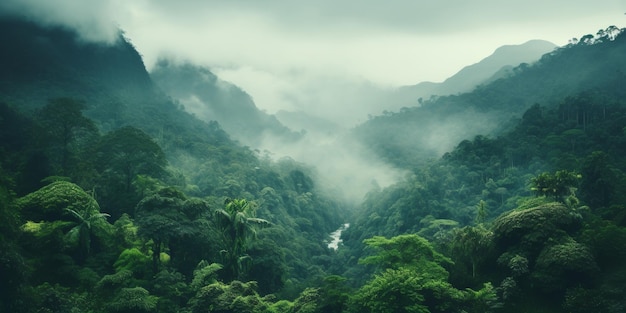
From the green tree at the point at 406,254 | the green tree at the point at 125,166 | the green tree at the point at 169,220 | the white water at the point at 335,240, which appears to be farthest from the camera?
the white water at the point at 335,240

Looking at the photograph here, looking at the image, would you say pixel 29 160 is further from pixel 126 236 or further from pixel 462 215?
pixel 462 215

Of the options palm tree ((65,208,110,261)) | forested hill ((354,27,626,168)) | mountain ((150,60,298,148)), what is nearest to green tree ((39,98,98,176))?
palm tree ((65,208,110,261))

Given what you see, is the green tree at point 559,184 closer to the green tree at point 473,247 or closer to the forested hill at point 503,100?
the green tree at point 473,247

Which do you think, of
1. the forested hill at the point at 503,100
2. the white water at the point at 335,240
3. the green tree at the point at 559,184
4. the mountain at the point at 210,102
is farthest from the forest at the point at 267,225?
the mountain at the point at 210,102

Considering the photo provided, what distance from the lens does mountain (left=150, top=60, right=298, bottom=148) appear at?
601 feet

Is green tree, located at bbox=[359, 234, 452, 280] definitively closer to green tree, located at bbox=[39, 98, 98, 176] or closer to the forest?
the forest

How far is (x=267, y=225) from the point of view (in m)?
37.8

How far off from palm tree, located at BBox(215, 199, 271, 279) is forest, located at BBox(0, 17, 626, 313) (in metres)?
0.11

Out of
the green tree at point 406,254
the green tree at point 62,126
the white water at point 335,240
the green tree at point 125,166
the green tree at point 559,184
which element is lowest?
the white water at point 335,240

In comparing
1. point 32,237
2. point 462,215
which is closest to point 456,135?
point 462,215

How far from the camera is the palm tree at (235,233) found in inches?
1368

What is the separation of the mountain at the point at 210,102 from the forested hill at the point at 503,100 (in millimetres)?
52959

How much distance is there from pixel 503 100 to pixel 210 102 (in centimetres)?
11421

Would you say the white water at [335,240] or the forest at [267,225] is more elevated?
the forest at [267,225]
